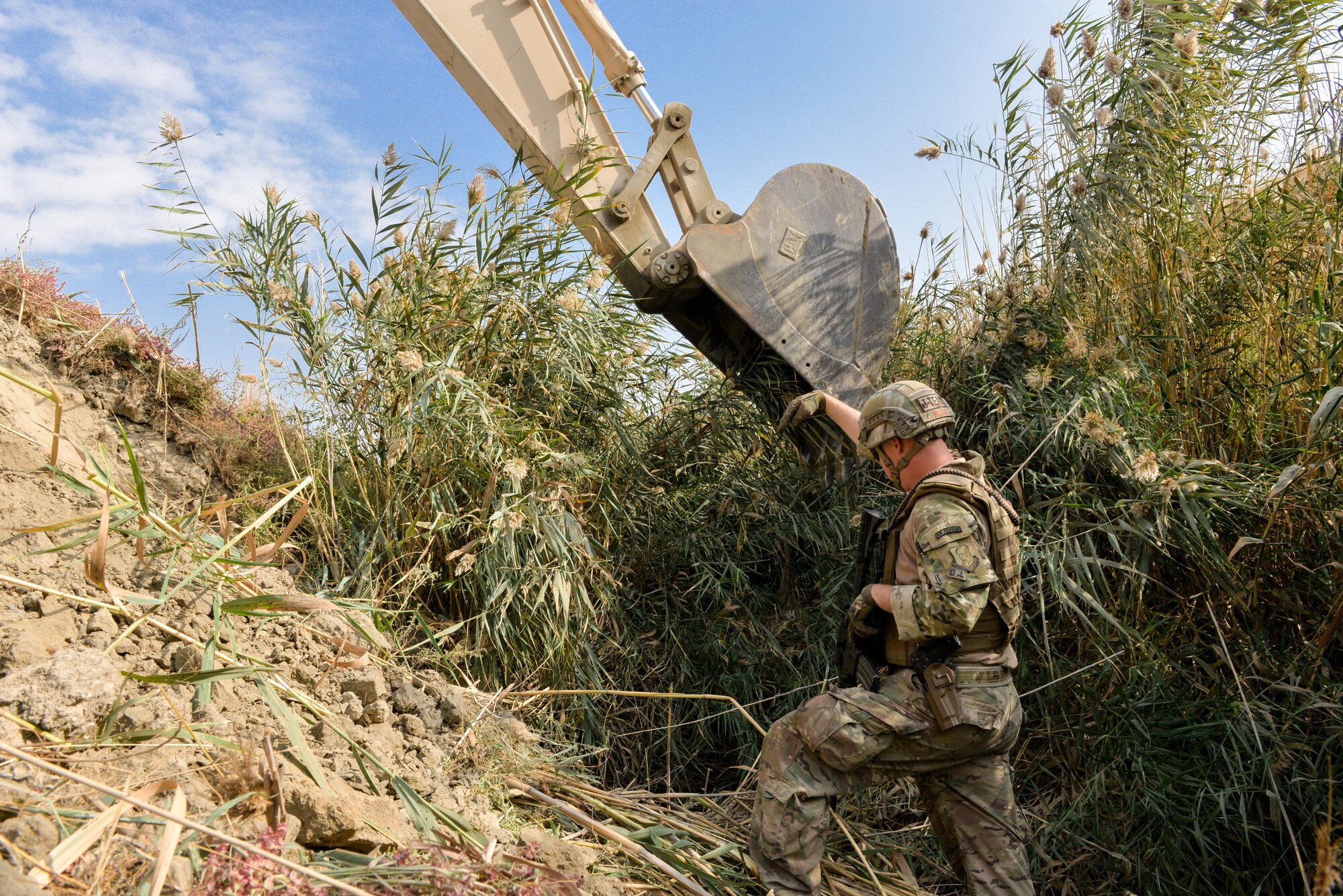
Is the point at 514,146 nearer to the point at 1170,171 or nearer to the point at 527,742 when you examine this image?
the point at 527,742

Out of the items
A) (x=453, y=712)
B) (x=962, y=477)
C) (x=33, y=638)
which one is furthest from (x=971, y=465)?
(x=33, y=638)

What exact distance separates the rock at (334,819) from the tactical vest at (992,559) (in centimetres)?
169

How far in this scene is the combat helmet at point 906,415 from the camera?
2979 millimetres

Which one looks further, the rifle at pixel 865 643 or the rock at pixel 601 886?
the rifle at pixel 865 643

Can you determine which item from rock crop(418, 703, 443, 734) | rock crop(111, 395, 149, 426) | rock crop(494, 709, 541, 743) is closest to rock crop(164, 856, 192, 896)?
rock crop(418, 703, 443, 734)

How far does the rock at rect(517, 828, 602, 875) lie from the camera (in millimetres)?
2434

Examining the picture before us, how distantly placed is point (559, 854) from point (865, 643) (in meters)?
1.25

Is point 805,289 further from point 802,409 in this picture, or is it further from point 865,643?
point 865,643

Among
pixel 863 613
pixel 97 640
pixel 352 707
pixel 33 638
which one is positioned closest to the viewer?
pixel 33 638

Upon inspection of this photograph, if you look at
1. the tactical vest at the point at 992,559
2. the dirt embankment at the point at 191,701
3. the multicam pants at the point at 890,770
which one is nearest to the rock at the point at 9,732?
the dirt embankment at the point at 191,701

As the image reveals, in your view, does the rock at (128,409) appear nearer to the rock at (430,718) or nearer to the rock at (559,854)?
the rock at (430,718)

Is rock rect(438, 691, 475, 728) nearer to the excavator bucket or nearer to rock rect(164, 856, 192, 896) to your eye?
rock rect(164, 856, 192, 896)

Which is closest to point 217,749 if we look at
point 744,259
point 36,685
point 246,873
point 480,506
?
point 36,685

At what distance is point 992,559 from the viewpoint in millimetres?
2900
